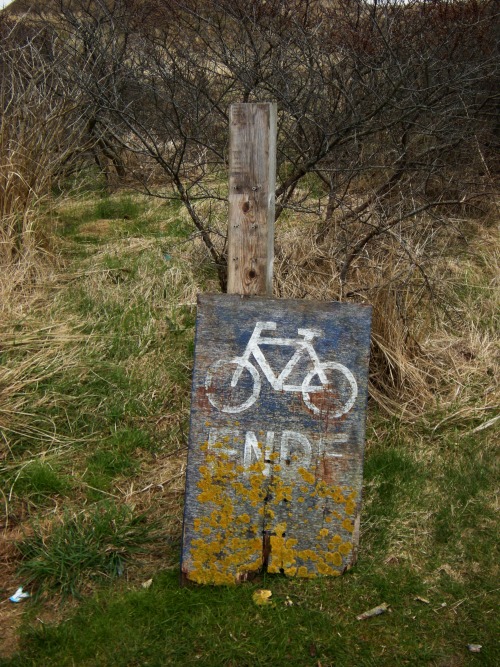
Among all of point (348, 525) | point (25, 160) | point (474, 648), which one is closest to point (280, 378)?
point (348, 525)

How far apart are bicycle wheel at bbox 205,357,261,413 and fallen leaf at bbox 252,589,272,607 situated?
0.68 meters

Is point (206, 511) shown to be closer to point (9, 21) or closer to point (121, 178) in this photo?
point (121, 178)

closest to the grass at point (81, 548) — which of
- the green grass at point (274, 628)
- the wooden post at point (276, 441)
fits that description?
the green grass at point (274, 628)

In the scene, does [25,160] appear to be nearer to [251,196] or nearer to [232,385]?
[251,196]

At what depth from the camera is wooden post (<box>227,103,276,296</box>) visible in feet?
9.24

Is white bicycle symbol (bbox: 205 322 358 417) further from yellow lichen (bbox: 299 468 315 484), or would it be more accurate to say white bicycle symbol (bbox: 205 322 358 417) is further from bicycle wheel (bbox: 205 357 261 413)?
yellow lichen (bbox: 299 468 315 484)

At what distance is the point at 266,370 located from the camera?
2.78 m

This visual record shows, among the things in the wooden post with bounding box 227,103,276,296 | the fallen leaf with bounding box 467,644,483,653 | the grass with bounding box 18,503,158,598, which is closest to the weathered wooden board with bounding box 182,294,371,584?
the wooden post with bounding box 227,103,276,296

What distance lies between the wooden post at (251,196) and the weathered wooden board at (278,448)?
239 mm

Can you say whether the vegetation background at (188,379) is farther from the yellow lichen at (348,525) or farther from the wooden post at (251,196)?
the wooden post at (251,196)

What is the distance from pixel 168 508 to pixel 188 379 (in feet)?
3.77

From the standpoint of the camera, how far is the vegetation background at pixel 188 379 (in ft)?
8.59

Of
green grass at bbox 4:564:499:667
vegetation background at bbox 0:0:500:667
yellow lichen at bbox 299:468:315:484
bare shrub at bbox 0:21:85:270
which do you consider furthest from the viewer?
bare shrub at bbox 0:21:85:270

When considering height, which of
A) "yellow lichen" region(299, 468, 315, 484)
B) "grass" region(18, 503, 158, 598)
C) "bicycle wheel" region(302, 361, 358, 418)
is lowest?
"grass" region(18, 503, 158, 598)
